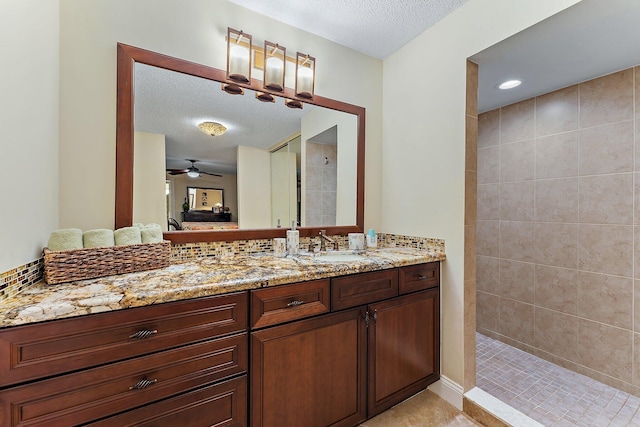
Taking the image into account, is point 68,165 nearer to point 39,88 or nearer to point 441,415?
point 39,88

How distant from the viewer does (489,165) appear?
2.64 meters

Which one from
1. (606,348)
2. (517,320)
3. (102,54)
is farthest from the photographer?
(517,320)

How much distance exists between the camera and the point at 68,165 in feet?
4.09

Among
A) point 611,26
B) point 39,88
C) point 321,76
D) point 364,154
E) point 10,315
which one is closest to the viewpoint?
point 10,315

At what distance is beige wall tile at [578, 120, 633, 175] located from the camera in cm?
183

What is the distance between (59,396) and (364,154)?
2.06 m

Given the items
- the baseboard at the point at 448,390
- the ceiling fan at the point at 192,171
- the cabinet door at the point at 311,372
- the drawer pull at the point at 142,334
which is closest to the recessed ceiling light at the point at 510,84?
the cabinet door at the point at 311,372

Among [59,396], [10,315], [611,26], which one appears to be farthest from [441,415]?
[611,26]

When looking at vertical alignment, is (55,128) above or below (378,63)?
below

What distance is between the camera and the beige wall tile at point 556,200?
2.08 metres

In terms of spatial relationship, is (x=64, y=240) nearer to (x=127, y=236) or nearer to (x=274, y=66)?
(x=127, y=236)

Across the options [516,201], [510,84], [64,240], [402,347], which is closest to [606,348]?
[516,201]

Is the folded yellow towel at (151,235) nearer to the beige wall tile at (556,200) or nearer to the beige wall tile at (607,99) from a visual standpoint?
the beige wall tile at (556,200)

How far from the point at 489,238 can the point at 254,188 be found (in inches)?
92.0
